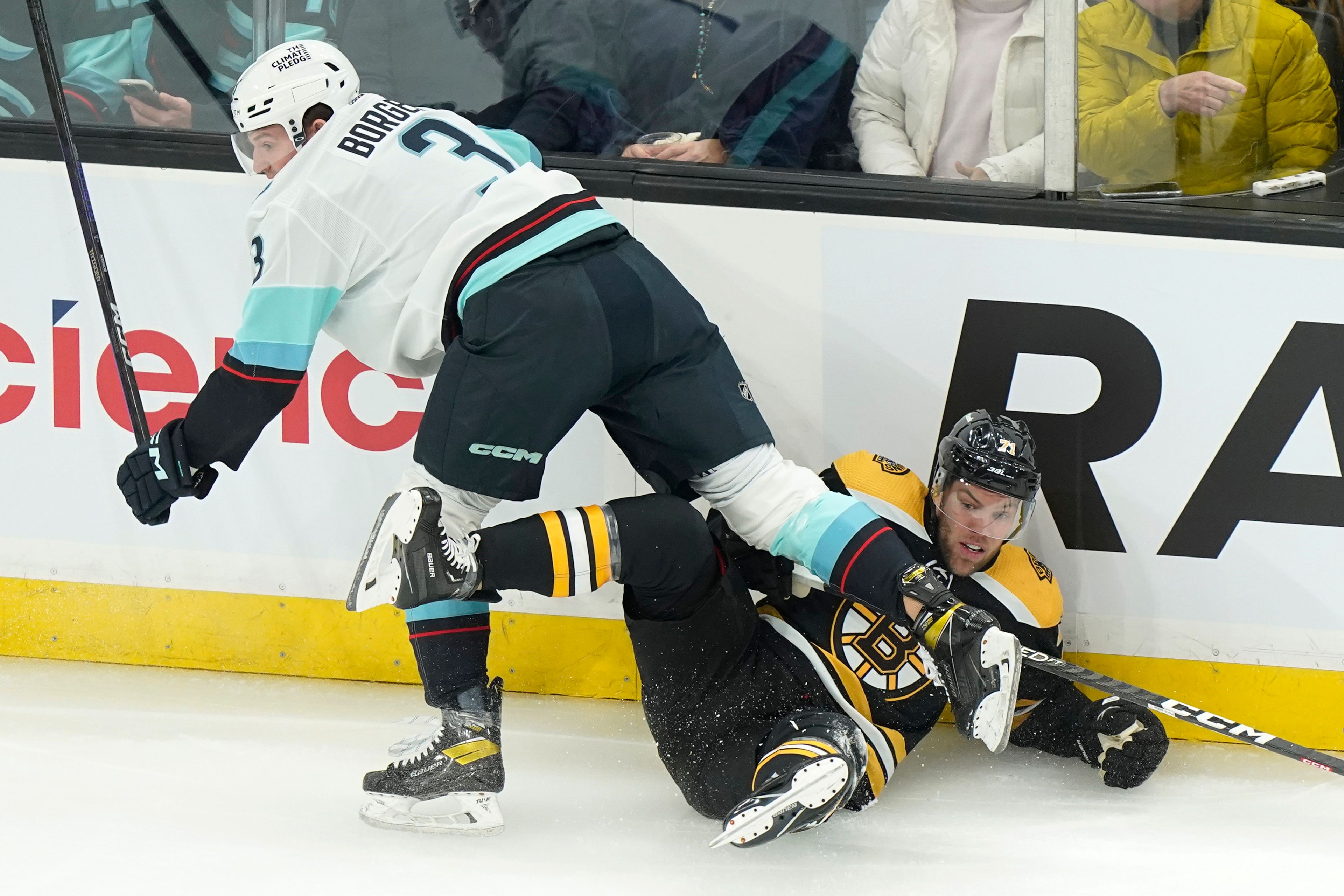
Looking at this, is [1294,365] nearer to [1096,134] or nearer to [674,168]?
[1096,134]

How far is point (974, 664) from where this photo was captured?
1928mm

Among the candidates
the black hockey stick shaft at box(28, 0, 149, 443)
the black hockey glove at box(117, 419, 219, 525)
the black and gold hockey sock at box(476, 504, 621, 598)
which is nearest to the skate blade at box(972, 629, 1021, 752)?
the black and gold hockey sock at box(476, 504, 621, 598)

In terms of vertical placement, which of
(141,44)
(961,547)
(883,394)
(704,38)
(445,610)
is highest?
(704,38)

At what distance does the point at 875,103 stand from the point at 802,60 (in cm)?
16

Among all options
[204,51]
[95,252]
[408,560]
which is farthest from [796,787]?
[204,51]

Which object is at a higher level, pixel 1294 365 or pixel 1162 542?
pixel 1294 365

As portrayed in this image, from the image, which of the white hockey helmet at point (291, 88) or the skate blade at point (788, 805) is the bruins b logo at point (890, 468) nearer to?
the skate blade at point (788, 805)

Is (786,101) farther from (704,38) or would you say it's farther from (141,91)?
(141,91)

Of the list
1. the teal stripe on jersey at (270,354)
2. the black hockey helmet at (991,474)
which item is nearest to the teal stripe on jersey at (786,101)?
the black hockey helmet at (991,474)

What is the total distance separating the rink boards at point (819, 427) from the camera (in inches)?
93.6

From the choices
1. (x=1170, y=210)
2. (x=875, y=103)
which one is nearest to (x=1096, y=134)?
(x=1170, y=210)

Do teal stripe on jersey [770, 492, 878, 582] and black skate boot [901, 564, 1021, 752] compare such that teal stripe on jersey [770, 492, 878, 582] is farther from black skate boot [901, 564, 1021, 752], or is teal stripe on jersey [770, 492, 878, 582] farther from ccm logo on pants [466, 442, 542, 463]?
ccm logo on pants [466, 442, 542, 463]

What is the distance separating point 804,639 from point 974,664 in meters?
0.41

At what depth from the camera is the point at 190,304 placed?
2652 millimetres
